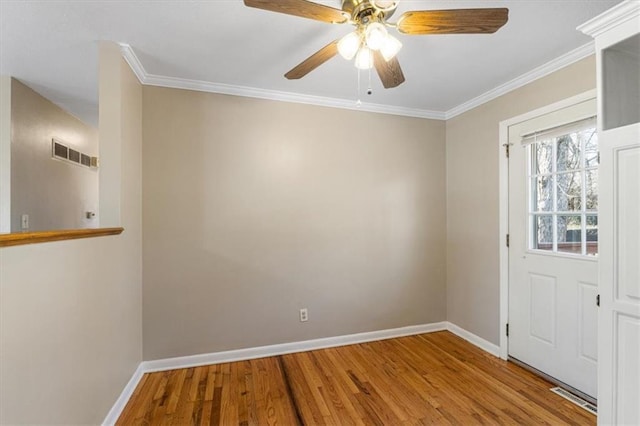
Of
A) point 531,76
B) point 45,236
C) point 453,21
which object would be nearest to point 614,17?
point 453,21

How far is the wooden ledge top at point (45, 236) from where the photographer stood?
3.05 ft

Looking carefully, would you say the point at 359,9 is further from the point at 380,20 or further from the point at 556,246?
the point at 556,246

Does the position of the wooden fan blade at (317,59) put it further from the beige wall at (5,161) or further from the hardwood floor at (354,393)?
the beige wall at (5,161)

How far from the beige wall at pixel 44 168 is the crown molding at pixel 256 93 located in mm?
1236

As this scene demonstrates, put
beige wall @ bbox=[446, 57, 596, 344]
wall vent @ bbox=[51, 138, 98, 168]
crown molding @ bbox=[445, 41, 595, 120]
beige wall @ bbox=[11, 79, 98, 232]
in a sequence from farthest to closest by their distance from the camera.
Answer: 1. wall vent @ bbox=[51, 138, 98, 168]
2. beige wall @ bbox=[446, 57, 596, 344]
3. beige wall @ bbox=[11, 79, 98, 232]
4. crown molding @ bbox=[445, 41, 595, 120]

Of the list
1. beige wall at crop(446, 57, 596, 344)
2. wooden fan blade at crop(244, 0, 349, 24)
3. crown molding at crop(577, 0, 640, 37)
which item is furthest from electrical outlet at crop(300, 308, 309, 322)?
crown molding at crop(577, 0, 640, 37)

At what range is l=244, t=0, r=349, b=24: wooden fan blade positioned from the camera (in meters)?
1.13

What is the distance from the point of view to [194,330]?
7.93 ft

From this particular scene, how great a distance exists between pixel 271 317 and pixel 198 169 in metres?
1.51

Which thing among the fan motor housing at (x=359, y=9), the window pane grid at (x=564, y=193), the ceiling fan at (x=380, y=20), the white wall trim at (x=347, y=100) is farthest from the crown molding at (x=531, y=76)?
the fan motor housing at (x=359, y=9)

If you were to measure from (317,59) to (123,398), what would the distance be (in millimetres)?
2533

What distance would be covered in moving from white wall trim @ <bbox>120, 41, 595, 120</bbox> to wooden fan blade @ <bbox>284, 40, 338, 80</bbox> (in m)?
1.00

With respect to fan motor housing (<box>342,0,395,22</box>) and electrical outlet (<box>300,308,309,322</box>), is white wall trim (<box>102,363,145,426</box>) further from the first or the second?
fan motor housing (<box>342,0,395,22</box>)

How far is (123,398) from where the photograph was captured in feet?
6.23
